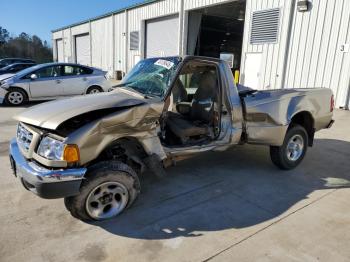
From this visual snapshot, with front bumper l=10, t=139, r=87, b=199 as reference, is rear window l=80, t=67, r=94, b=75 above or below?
above

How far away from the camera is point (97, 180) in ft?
10.4

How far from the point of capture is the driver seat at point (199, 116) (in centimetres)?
421

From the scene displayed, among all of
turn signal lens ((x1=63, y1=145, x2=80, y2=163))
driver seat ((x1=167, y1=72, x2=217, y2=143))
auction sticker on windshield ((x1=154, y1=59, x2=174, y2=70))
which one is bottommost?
turn signal lens ((x1=63, y1=145, x2=80, y2=163))

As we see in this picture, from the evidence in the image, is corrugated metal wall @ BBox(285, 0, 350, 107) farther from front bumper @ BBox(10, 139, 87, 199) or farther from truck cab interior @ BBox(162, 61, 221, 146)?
front bumper @ BBox(10, 139, 87, 199)

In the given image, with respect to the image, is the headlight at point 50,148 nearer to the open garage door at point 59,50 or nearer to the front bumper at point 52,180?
the front bumper at point 52,180

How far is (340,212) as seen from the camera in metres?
3.75

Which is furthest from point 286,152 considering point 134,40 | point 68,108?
point 134,40

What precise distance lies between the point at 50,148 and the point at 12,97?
29.9ft

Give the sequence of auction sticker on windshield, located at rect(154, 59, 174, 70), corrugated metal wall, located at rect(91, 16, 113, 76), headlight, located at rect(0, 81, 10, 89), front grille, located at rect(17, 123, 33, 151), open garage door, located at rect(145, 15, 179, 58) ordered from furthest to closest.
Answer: corrugated metal wall, located at rect(91, 16, 113, 76)
open garage door, located at rect(145, 15, 179, 58)
headlight, located at rect(0, 81, 10, 89)
auction sticker on windshield, located at rect(154, 59, 174, 70)
front grille, located at rect(17, 123, 33, 151)

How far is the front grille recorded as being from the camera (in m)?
3.29

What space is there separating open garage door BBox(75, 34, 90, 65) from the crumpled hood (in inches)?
1109

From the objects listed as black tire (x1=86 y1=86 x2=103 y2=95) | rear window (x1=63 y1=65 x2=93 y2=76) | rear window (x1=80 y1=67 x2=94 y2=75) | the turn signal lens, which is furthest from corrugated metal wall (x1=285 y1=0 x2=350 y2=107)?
the turn signal lens

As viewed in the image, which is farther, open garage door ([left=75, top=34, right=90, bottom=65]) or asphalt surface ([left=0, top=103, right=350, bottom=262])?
open garage door ([left=75, top=34, right=90, bottom=65])

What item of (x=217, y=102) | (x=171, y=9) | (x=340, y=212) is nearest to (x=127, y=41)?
(x=171, y=9)
